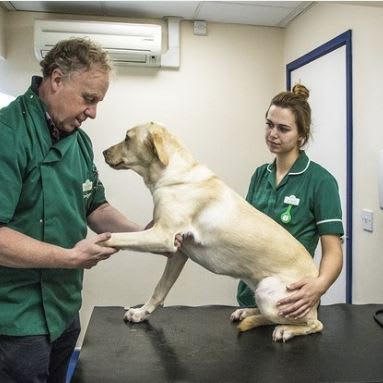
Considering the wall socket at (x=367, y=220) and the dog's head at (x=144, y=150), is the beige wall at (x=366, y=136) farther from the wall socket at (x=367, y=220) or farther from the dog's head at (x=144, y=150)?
the dog's head at (x=144, y=150)

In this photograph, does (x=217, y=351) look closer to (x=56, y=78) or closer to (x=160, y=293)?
(x=160, y=293)

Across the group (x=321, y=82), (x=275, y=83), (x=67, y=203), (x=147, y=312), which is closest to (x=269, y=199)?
(x=147, y=312)

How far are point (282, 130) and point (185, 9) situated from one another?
1765 mm

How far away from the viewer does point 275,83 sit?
3.60 m

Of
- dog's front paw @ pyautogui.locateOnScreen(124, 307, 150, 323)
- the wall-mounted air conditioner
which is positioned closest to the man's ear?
dog's front paw @ pyautogui.locateOnScreen(124, 307, 150, 323)

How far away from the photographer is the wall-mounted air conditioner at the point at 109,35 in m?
3.08

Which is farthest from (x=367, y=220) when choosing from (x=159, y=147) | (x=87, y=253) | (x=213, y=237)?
(x=87, y=253)

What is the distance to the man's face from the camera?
1.31m

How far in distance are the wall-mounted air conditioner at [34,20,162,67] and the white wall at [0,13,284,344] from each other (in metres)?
0.22

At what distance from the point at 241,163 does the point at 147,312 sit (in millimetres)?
2149

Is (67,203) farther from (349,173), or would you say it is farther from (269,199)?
(349,173)

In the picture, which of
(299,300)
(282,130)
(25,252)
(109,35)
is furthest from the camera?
(109,35)

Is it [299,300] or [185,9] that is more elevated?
[185,9]

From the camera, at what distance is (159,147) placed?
5.15 feet
